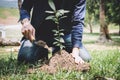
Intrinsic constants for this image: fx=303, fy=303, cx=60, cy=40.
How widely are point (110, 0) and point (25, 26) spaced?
20.7 m

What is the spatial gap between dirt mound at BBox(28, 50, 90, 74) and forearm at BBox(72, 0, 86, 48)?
14.7 inches

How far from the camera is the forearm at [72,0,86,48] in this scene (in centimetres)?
474

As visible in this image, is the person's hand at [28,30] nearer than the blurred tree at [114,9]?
Yes

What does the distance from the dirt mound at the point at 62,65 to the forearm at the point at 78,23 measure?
374mm

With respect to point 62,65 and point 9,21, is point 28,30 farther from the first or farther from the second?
A: point 9,21

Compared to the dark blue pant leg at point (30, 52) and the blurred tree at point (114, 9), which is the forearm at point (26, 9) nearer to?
the dark blue pant leg at point (30, 52)

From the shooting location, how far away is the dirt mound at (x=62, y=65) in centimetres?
432

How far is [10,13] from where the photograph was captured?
68375 millimetres

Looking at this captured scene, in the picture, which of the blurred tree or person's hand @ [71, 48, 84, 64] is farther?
the blurred tree

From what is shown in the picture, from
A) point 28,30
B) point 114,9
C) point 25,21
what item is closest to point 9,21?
point 114,9

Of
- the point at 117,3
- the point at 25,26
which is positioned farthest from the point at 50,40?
the point at 117,3

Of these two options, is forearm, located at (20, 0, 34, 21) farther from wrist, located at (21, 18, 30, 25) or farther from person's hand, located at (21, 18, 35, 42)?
person's hand, located at (21, 18, 35, 42)

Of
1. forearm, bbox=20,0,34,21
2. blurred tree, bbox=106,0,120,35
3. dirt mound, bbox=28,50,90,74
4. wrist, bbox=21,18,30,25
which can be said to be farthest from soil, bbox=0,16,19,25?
dirt mound, bbox=28,50,90,74

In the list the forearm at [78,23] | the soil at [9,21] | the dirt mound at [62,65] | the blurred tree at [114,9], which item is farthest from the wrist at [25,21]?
the soil at [9,21]
